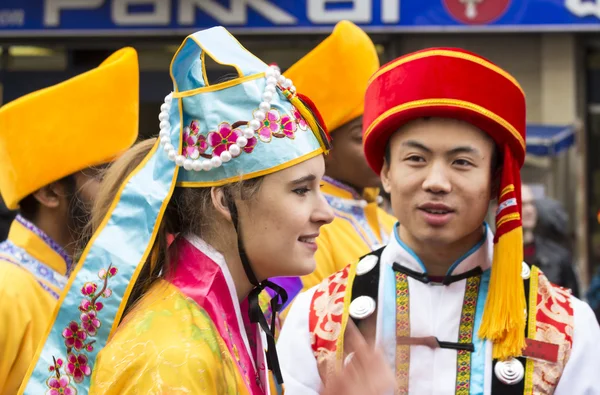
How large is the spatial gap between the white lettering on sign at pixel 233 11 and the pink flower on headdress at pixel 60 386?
6988 millimetres

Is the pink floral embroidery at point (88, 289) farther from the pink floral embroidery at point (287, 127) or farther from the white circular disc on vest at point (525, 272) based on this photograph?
the white circular disc on vest at point (525, 272)

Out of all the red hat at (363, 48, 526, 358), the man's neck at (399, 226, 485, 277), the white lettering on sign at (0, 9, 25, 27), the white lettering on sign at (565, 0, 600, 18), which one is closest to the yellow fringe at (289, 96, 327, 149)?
the red hat at (363, 48, 526, 358)

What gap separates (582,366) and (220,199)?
1086 mm

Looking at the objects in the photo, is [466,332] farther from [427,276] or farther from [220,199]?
[220,199]

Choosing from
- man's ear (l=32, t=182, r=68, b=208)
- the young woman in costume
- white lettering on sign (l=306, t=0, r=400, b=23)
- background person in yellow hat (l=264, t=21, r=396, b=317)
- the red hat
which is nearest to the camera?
the young woman in costume

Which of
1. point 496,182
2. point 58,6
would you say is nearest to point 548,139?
point 58,6

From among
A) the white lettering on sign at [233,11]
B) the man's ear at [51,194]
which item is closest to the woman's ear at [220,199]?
the man's ear at [51,194]

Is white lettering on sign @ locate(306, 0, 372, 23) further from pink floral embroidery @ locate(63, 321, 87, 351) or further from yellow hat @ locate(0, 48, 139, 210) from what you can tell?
pink floral embroidery @ locate(63, 321, 87, 351)

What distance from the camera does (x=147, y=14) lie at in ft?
29.9

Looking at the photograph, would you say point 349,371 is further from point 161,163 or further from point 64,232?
point 64,232

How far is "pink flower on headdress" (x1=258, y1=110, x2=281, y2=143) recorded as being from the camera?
228 centimetres

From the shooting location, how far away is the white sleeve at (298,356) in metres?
2.74

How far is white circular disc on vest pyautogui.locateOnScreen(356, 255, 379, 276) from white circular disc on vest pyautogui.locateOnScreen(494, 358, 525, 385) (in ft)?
1.64

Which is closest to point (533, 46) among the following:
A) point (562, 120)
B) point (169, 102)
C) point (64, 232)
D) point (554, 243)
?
point (562, 120)
